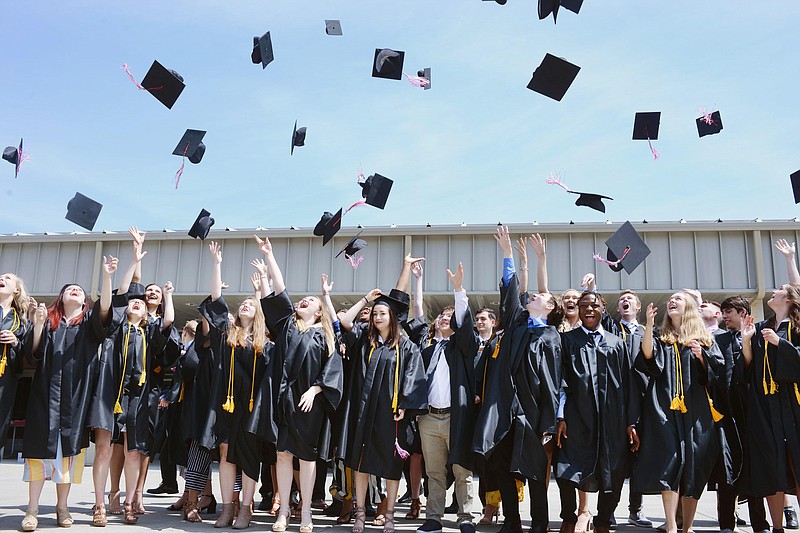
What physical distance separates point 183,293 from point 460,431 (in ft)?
43.2

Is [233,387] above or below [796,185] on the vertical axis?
below

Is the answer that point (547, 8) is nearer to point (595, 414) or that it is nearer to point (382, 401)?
point (595, 414)

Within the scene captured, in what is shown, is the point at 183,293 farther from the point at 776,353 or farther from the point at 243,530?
the point at 776,353

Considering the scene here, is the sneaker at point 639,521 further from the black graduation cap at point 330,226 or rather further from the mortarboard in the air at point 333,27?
the mortarboard in the air at point 333,27

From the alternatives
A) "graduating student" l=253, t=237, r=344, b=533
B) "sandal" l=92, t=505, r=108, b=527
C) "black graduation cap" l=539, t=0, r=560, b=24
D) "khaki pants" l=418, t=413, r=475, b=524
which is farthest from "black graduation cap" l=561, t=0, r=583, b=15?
"sandal" l=92, t=505, r=108, b=527

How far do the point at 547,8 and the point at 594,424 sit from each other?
3.63m

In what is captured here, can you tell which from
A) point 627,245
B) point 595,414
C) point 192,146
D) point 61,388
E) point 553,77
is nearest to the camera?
point 595,414

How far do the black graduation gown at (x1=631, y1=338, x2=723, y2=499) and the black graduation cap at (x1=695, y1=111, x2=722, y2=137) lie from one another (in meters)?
3.22

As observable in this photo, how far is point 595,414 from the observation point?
561 cm

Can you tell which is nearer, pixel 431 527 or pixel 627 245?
pixel 431 527

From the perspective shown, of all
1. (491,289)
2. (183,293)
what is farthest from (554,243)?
(183,293)

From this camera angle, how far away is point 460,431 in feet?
19.1

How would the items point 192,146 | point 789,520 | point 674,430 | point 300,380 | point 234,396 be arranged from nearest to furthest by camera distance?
point 674,430
point 300,380
point 234,396
point 789,520
point 192,146

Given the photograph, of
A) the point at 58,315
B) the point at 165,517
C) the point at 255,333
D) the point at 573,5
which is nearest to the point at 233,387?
the point at 255,333
